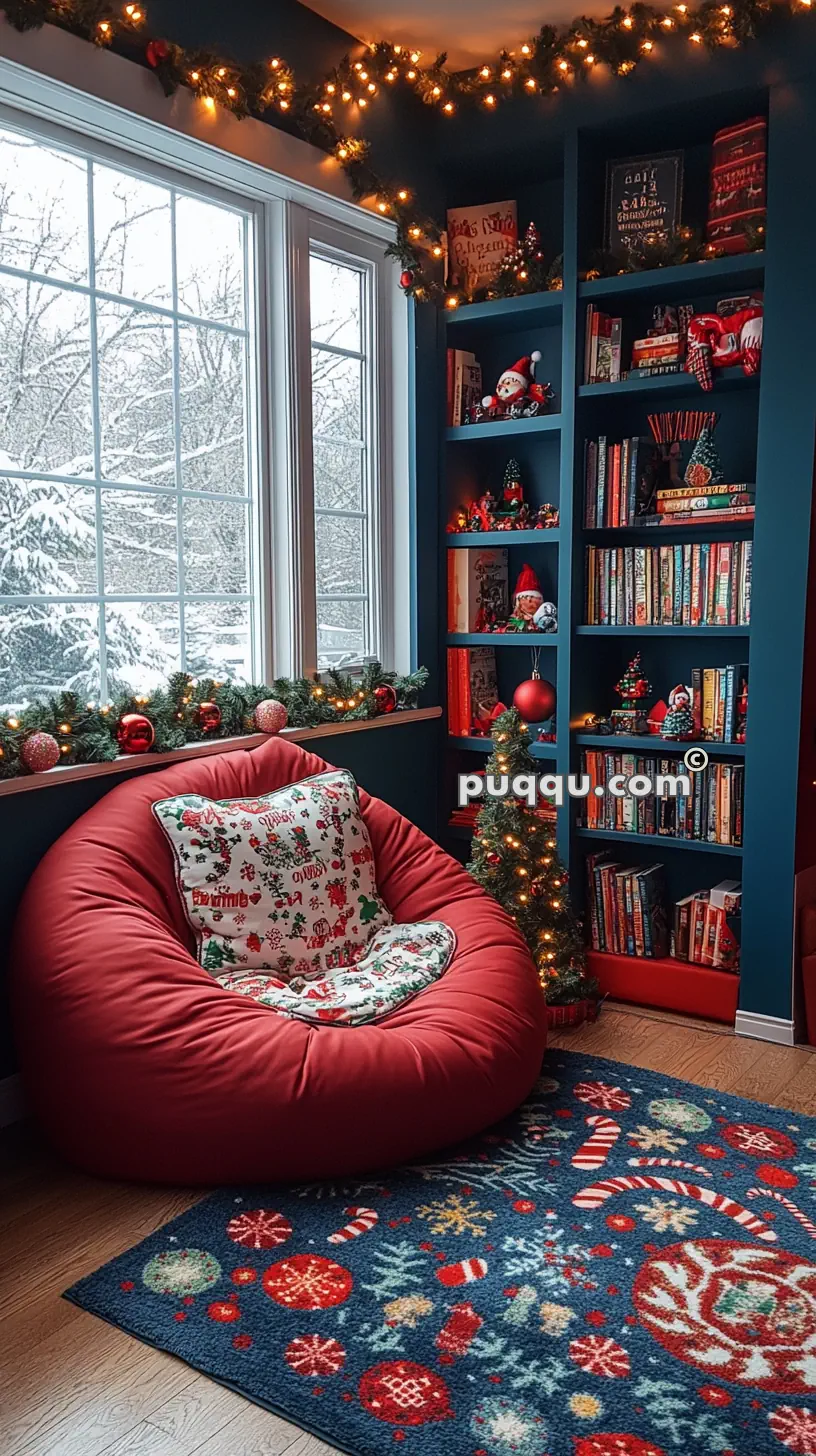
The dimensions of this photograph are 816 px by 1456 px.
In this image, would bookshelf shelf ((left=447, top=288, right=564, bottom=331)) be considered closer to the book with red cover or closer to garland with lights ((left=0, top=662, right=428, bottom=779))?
the book with red cover

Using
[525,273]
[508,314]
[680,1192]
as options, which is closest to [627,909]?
[680,1192]

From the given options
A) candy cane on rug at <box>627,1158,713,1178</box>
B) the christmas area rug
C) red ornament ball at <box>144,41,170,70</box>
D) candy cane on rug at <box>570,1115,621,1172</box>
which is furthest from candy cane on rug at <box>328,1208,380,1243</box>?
red ornament ball at <box>144,41,170,70</box>

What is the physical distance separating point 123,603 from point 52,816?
2.08 ft

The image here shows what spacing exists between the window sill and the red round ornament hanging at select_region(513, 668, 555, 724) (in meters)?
0.31

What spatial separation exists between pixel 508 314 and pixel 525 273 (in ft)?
0.44

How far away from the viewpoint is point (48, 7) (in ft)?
8.30


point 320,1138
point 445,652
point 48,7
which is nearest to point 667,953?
point 445,652

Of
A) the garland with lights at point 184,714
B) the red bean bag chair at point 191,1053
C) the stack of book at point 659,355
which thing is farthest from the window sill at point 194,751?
the stack of book at point 659,355

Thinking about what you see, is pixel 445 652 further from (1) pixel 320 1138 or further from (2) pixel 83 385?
(1) pixel 320 1138

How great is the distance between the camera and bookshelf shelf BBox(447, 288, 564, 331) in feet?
11.8

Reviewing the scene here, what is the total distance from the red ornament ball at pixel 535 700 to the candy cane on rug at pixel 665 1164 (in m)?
1.66

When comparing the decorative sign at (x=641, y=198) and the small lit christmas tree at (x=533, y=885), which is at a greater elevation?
the decorative sign at (x=641, y=198)

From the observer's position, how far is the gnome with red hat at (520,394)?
3.74 meters

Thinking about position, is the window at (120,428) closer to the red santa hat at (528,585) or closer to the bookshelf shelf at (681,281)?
the red santa hat at (528,585)
